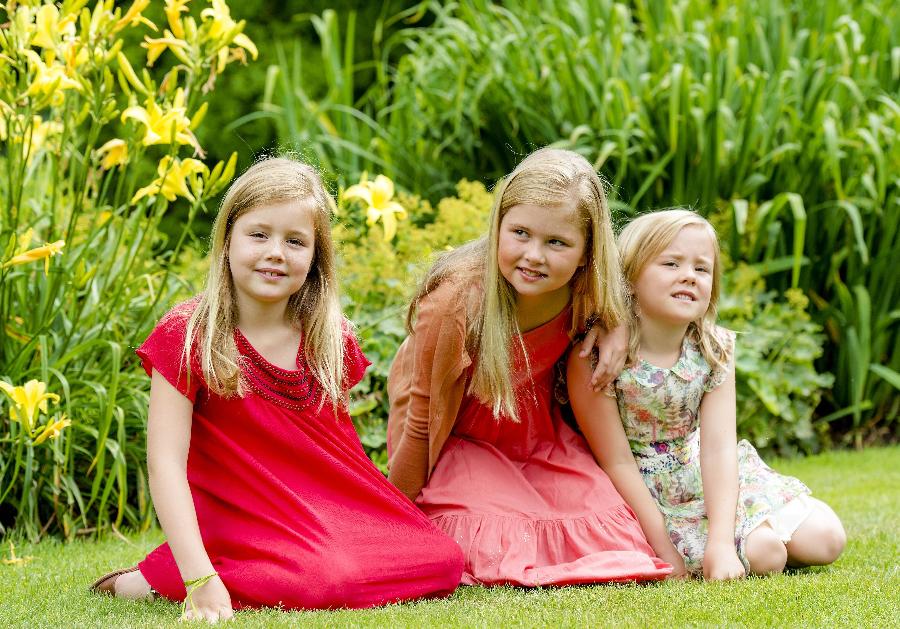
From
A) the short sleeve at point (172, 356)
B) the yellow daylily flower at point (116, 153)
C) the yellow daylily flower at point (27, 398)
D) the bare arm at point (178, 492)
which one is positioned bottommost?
the bare arm at point (178, 492)

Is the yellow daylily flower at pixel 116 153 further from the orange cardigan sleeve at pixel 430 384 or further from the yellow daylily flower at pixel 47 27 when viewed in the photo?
the orange cardigan sleeve at pixel 430 384

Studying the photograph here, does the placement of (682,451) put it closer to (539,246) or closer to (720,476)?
(720,476)

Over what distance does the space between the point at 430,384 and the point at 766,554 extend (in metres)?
0.89

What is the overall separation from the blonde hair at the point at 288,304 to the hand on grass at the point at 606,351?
24.4 inches

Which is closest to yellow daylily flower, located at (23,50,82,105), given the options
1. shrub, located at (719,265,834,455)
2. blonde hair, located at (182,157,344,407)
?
blonde hair, located at (182,157,344,407)

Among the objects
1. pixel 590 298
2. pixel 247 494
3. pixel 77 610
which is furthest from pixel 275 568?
pixel 590 298

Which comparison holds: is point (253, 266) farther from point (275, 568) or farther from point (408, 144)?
point (408, 144)

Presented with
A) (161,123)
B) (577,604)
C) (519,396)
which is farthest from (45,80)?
(577,604)

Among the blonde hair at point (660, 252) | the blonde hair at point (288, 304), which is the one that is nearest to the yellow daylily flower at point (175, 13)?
the blonde hair at point (288, 304)

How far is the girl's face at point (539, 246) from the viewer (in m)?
2.75

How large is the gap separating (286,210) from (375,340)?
155 centimetres

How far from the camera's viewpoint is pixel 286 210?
263 cm

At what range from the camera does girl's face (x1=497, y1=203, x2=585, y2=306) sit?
9.02ft

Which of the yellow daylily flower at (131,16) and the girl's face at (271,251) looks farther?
the yellow daylily flower at (131,16)
